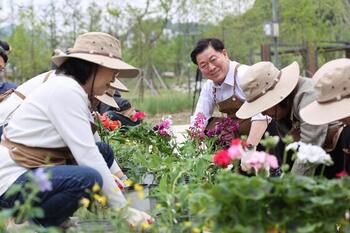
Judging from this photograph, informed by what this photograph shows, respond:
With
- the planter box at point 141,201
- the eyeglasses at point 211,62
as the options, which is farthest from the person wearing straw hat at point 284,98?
the eyeglasses at point 211,62

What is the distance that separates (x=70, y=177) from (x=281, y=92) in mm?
1043

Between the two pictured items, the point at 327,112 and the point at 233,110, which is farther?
the point at 233,110

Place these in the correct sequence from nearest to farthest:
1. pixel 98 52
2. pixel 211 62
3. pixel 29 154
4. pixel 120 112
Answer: pixel 29 154 → pixel 98 52 → pixel 211 62 → pixel 120 112

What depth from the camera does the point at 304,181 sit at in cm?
193

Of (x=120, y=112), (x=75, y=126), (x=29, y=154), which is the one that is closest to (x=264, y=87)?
(x=75, y=126)

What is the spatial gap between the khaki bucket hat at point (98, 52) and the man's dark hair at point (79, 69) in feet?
0.10

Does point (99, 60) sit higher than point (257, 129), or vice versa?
point (99, 60)

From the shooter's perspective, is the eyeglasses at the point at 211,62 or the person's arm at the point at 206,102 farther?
the person's arm at the point at 206,102

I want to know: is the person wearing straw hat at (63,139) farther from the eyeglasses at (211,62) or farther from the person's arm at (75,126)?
the eyeglasses at (211,62)

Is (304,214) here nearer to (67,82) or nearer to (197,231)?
(197,231)

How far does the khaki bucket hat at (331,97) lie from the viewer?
250 cm

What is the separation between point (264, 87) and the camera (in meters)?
3.16

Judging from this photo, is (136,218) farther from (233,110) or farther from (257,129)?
(233,110)

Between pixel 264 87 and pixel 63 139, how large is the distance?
0.98 metres
